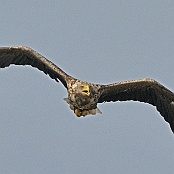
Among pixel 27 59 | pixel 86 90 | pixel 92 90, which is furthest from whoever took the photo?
pixel 27 59

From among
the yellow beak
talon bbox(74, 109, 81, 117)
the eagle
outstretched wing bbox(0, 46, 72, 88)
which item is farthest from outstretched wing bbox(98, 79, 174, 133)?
outstretched wing bbox(0, 46, 72, 88)

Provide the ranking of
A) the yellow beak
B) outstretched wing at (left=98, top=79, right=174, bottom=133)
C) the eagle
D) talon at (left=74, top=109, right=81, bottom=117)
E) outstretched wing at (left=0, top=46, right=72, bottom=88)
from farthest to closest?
outstretched wing at (left=0, top=46, right=72, bottom=88) → outstretched wing at (left=98, top=79, right=174, bottom=133) → talon at (left=74, top=109, right=81, bottom=117) → the eagle → the yellow beak

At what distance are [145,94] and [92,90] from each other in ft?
7.28

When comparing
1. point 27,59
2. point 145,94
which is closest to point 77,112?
point 145,94

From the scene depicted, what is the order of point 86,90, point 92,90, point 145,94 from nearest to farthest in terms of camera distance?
point 86,90 < point 92,90 < point 145,94

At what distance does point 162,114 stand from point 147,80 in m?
1.59

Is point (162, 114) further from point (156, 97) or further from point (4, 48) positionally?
point (4, 48)

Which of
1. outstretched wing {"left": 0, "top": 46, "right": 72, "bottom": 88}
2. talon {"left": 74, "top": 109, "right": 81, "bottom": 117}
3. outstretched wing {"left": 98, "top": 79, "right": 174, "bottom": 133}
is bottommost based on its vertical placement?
talon {"left": 74, "top": 109, "right": 81, "bottom": 117}

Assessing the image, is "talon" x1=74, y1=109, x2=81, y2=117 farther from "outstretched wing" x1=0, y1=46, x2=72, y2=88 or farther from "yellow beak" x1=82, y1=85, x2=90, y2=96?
"outstretched wing" x1=0, y1=46, x2=72, y2=88

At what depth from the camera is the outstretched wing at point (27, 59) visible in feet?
175

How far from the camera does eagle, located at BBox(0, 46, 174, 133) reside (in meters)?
52.2

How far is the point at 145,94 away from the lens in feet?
175

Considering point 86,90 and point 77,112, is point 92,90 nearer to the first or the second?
point 86,90

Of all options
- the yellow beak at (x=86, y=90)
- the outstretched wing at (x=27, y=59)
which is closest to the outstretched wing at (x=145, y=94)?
the yellow beak at (x=86, y=90)
